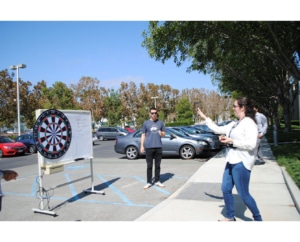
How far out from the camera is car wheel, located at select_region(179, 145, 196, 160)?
12.0m

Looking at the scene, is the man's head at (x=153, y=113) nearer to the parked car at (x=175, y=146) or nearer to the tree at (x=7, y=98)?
the parked car at (x=175, y=146)

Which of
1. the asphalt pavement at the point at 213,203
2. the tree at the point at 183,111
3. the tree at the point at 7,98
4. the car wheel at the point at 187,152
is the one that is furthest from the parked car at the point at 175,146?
the tree at the point at 183,111

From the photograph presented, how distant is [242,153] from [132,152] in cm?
905

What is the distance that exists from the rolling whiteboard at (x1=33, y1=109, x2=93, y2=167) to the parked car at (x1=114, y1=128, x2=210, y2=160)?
6010 millimetres

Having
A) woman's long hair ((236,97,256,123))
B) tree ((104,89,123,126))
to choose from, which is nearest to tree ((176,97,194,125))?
tree ((104,89,123,126))

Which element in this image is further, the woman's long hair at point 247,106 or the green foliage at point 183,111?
the green foliage at point 183,111

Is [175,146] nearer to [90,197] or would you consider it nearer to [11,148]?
[90,197]

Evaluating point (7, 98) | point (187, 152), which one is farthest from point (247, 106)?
point (7, 98)

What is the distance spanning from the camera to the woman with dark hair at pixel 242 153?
3.81 meters

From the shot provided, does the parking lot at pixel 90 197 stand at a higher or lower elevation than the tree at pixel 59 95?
lower

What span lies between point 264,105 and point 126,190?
35.1 m

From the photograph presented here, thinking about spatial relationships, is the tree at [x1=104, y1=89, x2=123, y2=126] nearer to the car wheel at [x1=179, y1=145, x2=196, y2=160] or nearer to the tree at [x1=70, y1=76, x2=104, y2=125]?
the tree at [x1=70, y1=76, x2=104, y2=125]
